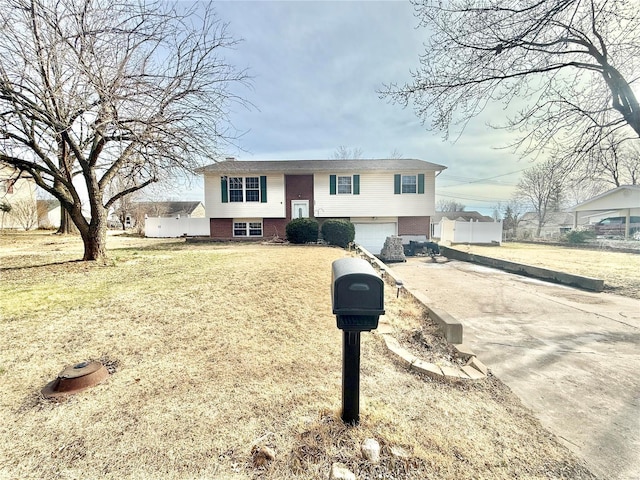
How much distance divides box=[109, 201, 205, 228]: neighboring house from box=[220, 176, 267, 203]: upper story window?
45.4 feet

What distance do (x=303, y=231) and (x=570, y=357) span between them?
10.7 m

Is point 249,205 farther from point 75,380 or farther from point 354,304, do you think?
point 354,304

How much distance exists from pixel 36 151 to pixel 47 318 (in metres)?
4.75

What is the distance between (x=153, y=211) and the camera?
34.3 m

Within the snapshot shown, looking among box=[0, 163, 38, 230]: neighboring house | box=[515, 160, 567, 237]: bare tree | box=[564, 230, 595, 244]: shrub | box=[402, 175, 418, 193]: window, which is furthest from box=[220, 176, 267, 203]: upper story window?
box=[515, 160, 567, 237]: bare tree

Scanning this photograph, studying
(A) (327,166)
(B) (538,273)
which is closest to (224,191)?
(A) (327,166)

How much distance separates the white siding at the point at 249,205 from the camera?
16.9 meters

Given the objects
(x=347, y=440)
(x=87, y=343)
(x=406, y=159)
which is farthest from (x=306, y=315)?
(x=406, y=159)

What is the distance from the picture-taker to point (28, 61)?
4879 mm

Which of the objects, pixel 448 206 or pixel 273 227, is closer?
pixel 273 227

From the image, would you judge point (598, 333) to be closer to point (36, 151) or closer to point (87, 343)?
point (87, 343)

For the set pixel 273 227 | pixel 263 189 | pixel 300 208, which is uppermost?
pixel 263 189

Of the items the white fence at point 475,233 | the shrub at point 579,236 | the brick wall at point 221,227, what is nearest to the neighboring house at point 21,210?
the brick wall at point 221,227

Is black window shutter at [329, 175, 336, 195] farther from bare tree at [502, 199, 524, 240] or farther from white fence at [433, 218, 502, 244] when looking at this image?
bare tree at [502, 199, 524, 240]
